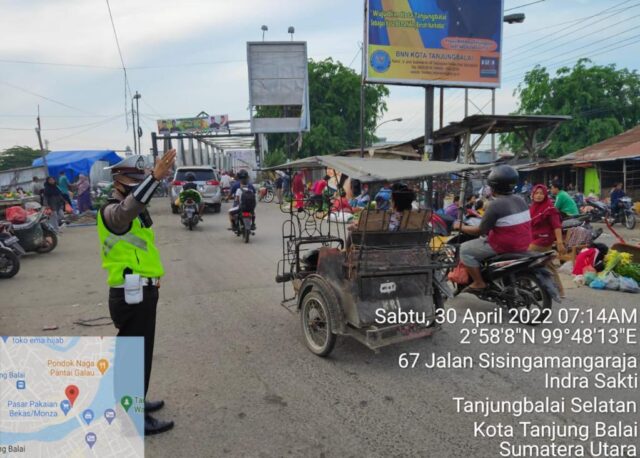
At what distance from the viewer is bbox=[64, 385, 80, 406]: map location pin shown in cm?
309

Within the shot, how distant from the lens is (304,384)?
372cm

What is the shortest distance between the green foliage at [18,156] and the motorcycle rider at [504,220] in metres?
55.3

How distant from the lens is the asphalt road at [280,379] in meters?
2.95

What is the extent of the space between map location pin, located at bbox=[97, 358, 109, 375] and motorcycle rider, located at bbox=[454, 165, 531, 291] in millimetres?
3684

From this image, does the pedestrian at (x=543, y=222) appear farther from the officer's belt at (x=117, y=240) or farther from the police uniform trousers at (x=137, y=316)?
the officer's belt at (x=117, y=240)

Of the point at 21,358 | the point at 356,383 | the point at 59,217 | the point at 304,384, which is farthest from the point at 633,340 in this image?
the point at 59,217

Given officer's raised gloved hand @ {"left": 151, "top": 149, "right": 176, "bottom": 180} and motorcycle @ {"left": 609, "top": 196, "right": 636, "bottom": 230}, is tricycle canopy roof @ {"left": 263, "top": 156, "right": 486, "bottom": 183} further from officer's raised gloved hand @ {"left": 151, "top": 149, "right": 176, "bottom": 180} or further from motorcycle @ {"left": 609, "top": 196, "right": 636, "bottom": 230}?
motorcycle @ {"left": 609, "top": 196, "right": 636, "bottom": 230}

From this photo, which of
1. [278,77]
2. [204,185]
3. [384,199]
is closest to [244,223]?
[384,199]

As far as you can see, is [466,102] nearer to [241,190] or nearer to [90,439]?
[241,190]

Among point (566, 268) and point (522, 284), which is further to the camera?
point (566, 268)

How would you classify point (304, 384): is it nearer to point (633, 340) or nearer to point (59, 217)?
point (633, 340)

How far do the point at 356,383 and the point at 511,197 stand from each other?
2727mm

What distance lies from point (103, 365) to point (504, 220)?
406 cm

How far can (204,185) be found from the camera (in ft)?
60.1
